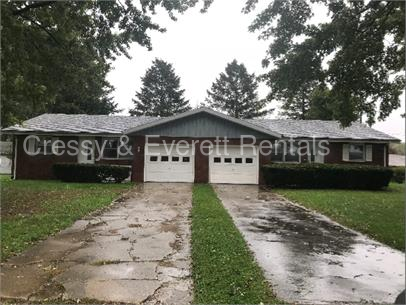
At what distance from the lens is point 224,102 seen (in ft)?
194

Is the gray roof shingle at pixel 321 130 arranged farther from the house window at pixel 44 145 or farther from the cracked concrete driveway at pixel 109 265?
the cracked concrete driveway at pixel 109 265

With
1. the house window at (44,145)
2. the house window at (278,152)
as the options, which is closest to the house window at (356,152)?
the house window at (278,152)

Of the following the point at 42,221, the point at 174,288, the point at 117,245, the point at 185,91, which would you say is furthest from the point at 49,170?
the point at 185,91

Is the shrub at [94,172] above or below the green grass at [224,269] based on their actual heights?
above

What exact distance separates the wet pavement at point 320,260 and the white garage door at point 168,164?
11457 mm

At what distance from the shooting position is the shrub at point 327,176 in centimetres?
1958

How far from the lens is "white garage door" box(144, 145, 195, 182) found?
886 inches

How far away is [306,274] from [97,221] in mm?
5627

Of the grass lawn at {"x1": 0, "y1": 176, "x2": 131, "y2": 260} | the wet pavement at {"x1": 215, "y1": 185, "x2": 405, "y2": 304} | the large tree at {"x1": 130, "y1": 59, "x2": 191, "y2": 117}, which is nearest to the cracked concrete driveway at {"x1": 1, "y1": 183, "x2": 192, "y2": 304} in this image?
the grass lawn at {"x1": 0, "y1": 176, "x2": 131, "y2": 260}

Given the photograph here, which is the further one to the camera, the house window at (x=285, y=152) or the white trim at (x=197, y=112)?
the house window at (x=285, y=152)

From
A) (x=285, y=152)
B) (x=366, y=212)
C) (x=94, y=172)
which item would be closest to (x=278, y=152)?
(x=285, y=152)

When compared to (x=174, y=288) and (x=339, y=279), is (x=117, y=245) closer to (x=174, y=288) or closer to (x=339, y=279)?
(x=174, y=288)

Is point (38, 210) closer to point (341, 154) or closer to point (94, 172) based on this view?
point (94, 172)

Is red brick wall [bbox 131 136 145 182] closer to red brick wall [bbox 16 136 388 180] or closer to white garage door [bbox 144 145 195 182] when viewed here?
red brick wall [bbox 16 136 388 180]
